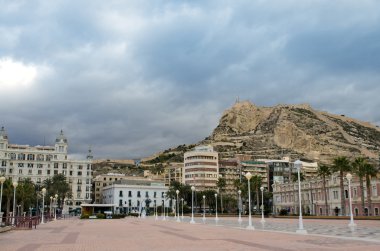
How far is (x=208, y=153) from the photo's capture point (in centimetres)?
16162

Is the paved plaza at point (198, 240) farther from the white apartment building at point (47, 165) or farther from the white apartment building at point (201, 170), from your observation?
the white apartment building at point (201, 170)

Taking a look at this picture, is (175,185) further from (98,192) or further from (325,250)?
(325,250)

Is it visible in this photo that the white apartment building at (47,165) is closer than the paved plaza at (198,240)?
No

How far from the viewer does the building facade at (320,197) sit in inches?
2881

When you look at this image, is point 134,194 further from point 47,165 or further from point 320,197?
point 320,197

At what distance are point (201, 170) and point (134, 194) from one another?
1111 inches

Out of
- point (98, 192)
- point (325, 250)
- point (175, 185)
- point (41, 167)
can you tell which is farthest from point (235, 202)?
point (325, 250)

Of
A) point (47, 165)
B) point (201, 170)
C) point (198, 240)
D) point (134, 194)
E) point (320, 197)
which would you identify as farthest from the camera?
point (201, 170)

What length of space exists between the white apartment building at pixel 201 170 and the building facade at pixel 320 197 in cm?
4747

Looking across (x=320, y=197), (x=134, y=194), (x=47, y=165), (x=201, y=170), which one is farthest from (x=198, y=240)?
(x=201, y=170)

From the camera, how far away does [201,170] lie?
157625 mm

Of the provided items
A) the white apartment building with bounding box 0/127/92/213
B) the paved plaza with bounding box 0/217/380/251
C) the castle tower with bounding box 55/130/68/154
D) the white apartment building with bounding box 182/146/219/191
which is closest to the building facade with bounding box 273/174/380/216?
the paved plaza with bounding box 0/217/380/251

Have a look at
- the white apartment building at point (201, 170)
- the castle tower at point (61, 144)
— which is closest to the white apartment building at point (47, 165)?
the castle tower at point (61, 144)

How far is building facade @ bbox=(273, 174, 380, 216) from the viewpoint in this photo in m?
73.2
